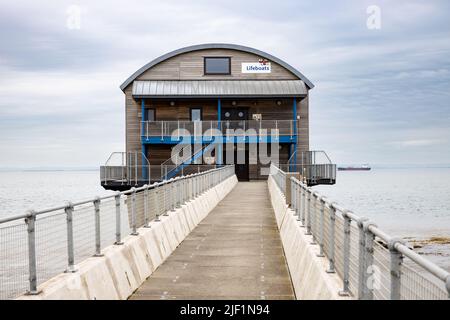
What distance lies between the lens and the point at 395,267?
16.3 ft

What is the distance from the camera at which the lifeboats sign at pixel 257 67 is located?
50.7 meters

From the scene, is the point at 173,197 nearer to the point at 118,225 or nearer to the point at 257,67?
the point at 118,225

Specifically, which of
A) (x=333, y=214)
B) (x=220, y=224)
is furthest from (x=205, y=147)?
(x=333, y=214)

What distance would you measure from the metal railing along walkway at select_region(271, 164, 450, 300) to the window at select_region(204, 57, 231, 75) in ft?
136

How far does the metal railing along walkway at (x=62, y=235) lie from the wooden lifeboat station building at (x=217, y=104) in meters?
33.4

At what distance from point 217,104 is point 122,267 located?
40813 mm

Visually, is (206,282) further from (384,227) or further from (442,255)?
(384,227)

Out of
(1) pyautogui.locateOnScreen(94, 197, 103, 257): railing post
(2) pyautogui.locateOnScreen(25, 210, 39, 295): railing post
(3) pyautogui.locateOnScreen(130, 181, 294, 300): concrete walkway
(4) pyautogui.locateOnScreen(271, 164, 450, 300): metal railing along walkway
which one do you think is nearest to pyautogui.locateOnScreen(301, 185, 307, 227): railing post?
(3) pyautogui.locateOnScreen(130, 181, 294, 300): concrete walkway

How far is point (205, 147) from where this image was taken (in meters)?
45.7

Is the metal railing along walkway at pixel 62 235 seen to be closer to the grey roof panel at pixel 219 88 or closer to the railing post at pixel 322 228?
the railing post at pixel 322 228

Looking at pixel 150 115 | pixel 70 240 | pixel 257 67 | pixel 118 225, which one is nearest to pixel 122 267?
pixel 118 225

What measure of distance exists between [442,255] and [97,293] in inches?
1132

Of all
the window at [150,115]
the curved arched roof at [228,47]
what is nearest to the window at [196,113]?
the window at [150,115]

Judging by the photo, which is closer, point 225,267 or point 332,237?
point 332,237
